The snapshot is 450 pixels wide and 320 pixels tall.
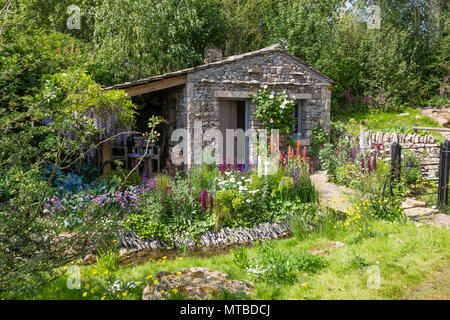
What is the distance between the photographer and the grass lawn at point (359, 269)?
3377mm

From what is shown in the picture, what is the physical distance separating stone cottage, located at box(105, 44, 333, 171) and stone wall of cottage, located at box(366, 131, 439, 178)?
1.65 m

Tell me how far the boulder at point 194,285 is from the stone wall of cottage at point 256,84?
5420 millimetres

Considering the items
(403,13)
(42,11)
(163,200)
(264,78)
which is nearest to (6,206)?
(163,200)

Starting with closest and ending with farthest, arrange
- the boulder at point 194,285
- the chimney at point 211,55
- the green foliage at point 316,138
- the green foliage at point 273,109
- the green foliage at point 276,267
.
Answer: the boulder at point 194,285, the green foliage at point 276,267, the green foliage at point 273,109, the green foliage at point 316,138, the chimney at point 211,55

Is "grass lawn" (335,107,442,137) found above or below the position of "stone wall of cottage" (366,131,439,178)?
above

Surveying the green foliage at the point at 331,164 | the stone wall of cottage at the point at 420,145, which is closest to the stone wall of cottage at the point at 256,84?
the green foliage at the point at 331,164

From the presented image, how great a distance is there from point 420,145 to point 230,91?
5.40m

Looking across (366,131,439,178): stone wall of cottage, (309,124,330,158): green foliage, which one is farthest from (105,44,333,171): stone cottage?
(366,131,439,178): stone wall of cottage

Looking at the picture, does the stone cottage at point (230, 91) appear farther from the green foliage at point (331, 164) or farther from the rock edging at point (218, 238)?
the rock edging at point (218, 238)

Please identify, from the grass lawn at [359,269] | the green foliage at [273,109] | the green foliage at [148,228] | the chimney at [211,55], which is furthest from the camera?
the chimney at [211,55]

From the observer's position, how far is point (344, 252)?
442 cm

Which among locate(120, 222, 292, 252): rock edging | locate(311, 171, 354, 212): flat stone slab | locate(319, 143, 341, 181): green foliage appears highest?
locate(319, 143, 341, 181): green foliage

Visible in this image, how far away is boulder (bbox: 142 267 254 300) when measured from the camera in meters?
3.23

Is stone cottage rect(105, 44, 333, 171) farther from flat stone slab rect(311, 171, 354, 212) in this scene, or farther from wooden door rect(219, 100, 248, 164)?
flat stone slab rect(311, 171, 354, 212)
